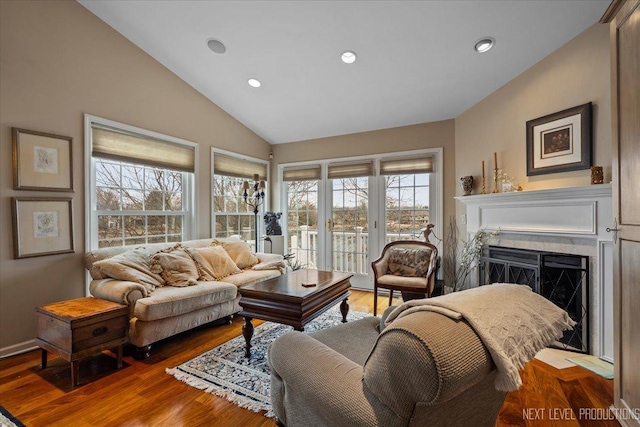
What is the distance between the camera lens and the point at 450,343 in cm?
76

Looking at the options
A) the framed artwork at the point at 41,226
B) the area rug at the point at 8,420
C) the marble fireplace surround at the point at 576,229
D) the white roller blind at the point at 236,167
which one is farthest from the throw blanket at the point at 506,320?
the white roller blind at the point at 236,167

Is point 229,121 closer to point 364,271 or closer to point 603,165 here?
point 364,271

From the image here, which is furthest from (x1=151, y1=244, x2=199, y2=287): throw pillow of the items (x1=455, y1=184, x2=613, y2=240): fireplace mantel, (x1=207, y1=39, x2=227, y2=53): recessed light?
(x1=455, y1=184, x2=613, y2=240): fireplace mantel

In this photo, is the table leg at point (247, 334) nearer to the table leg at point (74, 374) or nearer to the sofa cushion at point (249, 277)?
the sofa cushion at point (249, 277)

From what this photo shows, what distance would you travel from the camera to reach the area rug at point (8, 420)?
5.40 ft

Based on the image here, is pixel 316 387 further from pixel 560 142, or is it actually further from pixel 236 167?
pixel 236 167

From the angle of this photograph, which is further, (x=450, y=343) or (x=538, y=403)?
(x=538, y=403)

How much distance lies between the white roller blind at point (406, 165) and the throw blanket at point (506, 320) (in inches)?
126

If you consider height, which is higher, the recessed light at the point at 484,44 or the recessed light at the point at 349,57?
the recessed light at the point at 349,57

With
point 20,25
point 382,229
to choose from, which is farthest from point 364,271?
point 20,25

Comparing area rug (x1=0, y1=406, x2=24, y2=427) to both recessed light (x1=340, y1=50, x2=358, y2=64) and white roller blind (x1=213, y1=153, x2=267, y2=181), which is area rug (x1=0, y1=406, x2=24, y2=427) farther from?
recessed light (x1=340, y1=50, x2=358, y2=64)

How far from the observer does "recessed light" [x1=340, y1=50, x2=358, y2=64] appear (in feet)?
10.00

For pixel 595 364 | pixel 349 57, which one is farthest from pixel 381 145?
pixel 595 364

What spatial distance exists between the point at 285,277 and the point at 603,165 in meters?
2.90
